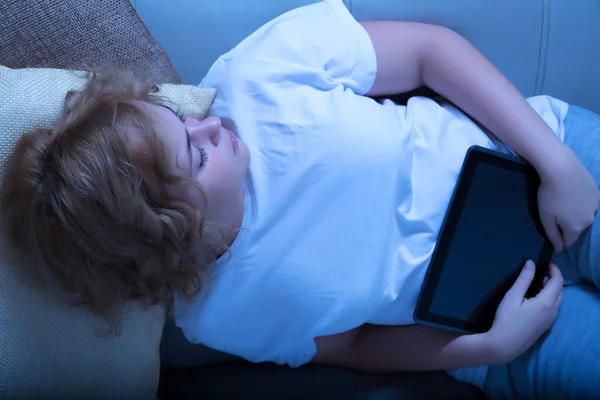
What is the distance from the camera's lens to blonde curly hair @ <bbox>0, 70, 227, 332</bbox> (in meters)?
0.66

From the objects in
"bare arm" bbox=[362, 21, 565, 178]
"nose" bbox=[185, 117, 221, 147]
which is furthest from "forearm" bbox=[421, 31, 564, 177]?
"nose" bbox=[185, 117, 221, 147]

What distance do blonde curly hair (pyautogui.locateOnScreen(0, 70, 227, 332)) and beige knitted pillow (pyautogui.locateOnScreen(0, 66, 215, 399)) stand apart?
2 cm

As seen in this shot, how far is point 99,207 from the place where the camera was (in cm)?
66

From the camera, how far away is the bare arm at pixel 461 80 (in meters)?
0.81

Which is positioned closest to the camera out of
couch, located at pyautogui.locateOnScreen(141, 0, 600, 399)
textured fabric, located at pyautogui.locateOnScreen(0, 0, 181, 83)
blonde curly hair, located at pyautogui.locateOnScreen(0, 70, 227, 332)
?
blonde curly hair, located at pyautogui.locateOnScreen(0, 70, 227, 332)

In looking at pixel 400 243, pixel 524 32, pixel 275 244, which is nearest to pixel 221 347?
pixel 275 244

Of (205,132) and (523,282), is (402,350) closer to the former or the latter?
(523,282)

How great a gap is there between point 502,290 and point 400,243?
0.20 meters

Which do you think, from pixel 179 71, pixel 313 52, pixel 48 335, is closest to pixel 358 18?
pixel 313 52

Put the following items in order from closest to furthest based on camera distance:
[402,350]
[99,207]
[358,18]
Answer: [99,207], [402,350], [358,18]

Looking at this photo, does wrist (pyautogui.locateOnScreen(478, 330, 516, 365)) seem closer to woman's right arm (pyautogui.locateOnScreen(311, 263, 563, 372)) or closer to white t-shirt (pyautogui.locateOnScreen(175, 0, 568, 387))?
woman's right arm (pyautogui.locateOnScreen(311, 263, 563, 372))

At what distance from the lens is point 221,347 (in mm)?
834

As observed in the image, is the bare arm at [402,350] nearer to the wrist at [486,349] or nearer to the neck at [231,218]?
the wrist at [486,349]

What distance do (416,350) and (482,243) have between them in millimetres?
213
